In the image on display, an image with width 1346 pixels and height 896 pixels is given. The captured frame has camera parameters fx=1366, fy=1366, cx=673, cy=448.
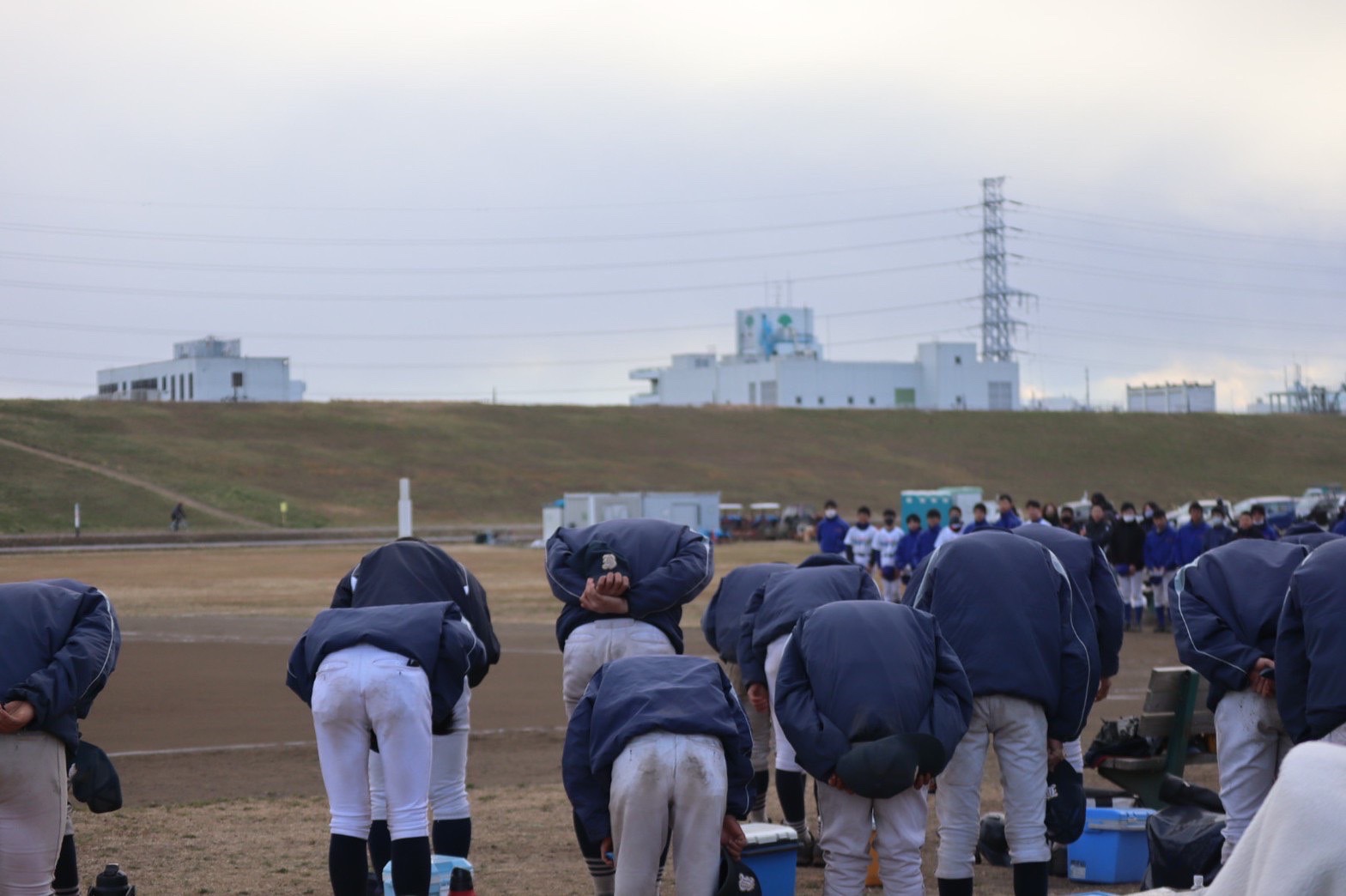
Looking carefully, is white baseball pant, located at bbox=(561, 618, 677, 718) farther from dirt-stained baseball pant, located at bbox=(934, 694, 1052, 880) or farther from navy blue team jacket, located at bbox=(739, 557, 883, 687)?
dirt-stained baseball pant, located at bbox=(934, 694, 1052, 880)

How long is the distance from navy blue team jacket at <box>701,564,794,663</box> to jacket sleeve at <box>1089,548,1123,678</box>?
2.03 meters

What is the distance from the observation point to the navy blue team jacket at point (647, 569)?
289 inches

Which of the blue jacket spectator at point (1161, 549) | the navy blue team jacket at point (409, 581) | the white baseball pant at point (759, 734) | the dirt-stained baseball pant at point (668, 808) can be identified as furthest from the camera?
the blue jacket spectator at point (1161, 549)

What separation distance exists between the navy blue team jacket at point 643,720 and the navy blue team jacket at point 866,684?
28 centimetres

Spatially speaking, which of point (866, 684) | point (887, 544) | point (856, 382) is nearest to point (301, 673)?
point (866, 684)

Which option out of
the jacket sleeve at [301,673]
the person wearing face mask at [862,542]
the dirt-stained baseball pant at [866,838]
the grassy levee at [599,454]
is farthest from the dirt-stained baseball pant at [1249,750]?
the grassy levee at [599,454]

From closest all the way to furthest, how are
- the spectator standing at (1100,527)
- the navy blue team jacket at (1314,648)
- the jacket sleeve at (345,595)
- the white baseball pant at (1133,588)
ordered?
the navy blue team jacket at (1314,648), the jacket sleeve at (345,595), the spectator standing at (1100,527), the white baseball pant at (1133,588)

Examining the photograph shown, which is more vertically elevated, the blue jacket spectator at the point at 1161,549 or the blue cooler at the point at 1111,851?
the blue jacket spectator at the point at 1161,549

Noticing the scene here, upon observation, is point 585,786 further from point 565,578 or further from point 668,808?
point 565,578

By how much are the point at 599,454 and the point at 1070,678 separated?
237 feet

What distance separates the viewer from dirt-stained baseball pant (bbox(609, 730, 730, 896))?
5078mm

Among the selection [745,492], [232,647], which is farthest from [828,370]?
[232,647]

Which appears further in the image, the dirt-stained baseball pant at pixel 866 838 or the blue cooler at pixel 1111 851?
the blue cooler at pixel 1111 851

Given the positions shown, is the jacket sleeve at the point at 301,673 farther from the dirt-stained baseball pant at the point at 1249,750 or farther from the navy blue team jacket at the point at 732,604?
Answer: the dirt-stained baseball pant at the point at 1249,750
